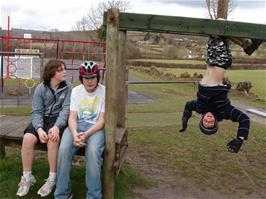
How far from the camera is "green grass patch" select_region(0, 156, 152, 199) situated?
180 inches

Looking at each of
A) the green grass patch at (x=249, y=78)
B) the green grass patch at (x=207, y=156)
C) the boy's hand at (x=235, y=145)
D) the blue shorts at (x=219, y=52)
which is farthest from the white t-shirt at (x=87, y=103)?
the green grass patch at (x=249, y=78)

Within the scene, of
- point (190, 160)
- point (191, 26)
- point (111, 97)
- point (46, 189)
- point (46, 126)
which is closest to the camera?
point (191, 26)

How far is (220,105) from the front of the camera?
432 cm

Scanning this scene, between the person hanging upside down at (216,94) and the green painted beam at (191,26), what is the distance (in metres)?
0.12

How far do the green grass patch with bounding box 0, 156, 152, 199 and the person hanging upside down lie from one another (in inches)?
48.4

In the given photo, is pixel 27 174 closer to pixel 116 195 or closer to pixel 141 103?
pixel 116 195

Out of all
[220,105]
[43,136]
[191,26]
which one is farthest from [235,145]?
[43,136]

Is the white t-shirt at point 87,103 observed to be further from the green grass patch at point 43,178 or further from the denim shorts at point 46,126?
the green grass patch at point 43,178

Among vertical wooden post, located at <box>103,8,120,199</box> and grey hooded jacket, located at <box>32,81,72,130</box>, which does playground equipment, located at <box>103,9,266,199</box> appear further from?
grey hooded jacket, located at <box>32,81,72,130</box>

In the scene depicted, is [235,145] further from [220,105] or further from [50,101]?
[50,101]

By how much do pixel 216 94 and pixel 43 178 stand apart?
86.9 inches

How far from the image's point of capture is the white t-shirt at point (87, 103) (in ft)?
14.4

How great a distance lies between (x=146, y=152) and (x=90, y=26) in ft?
112

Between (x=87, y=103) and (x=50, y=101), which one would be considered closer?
(x=87, y=103)
